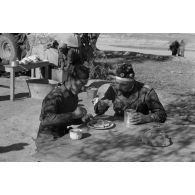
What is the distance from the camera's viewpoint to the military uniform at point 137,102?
487 centimetres

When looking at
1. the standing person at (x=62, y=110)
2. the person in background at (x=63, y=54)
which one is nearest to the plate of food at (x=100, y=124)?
the standing person at (x=62, y=110)

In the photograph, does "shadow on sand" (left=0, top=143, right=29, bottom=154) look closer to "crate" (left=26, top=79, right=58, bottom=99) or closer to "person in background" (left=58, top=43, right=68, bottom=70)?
"crate" (left=26, top=79, right=58, bottom=99)

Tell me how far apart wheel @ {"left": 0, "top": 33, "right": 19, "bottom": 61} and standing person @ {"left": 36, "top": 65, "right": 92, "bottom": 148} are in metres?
4.49

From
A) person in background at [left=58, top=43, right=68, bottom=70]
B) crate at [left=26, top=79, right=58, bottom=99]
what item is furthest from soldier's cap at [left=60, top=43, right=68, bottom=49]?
crate at [left=26, top=79, right=58, bottom=99]

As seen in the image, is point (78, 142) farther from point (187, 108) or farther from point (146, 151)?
point (187, 108)

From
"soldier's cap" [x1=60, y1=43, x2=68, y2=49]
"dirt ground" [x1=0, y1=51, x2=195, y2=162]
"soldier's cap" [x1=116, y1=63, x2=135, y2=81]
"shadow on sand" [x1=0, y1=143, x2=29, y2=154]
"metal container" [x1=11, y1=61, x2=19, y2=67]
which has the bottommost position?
"shadow on sand" [x1=0, y1=143, x2=29, y2=154]

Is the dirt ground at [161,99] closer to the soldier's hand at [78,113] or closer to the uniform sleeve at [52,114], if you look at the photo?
the uniform sleeve at [52,114]

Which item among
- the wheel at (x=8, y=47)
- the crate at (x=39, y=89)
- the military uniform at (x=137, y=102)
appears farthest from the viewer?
the wheel at (x=8, y=47)

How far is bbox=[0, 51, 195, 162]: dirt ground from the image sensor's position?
Answer: 621 cm

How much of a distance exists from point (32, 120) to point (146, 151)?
123 inches

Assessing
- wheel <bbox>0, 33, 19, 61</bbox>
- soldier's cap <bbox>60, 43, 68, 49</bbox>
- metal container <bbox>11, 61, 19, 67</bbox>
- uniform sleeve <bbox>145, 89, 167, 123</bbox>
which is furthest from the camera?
wheel <bbox>0, 33, 19, 61</bbox>

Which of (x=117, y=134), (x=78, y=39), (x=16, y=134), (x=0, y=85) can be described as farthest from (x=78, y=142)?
(x=0, y=85)

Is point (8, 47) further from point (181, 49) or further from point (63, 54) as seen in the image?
point (181, 49)

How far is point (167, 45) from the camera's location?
727 centimetres
